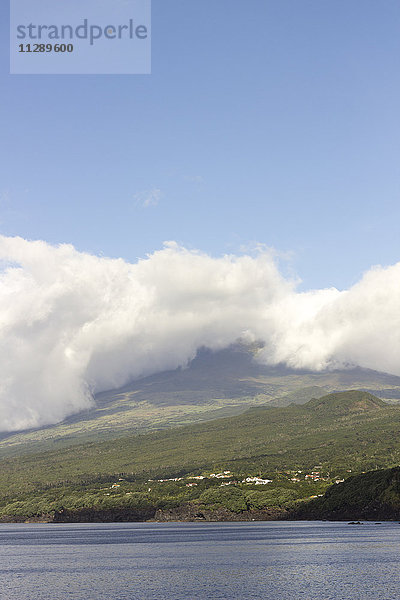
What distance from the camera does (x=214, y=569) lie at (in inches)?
4348

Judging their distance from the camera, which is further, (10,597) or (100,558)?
(100,558)

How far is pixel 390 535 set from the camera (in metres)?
163

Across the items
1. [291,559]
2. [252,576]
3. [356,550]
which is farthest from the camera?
[356,550]

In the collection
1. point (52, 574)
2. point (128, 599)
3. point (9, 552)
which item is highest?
point (128, 599)

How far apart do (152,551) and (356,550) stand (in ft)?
165

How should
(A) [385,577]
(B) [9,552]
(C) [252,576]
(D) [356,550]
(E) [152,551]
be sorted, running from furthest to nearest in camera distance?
(B) [9,552] → (E) [152,551] → (D) [356,550] → (C) [252,576] → (A) [385,577]

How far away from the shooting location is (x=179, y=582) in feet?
315

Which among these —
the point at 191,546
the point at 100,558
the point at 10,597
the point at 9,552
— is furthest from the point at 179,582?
the point at 9,552

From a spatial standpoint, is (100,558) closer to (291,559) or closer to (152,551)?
(152,551)

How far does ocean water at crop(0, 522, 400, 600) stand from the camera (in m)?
85.8

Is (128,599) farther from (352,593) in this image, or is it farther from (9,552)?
(9,552)

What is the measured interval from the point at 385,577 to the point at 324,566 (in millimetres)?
18330

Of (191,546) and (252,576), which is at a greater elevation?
(252,576)

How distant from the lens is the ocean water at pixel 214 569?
8575cm
